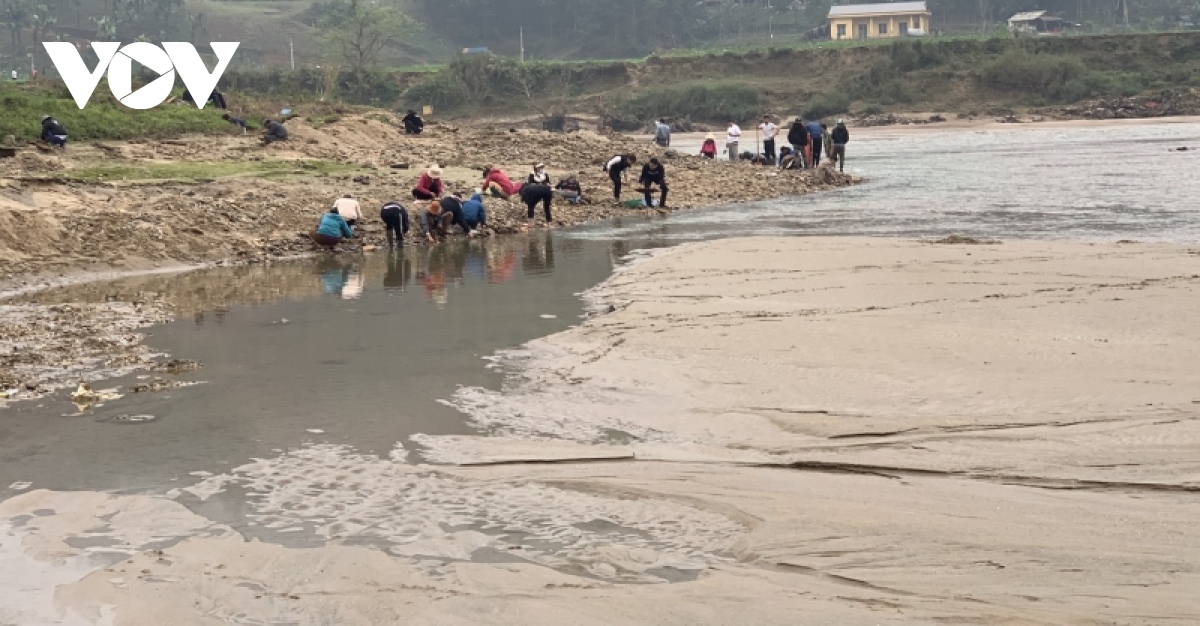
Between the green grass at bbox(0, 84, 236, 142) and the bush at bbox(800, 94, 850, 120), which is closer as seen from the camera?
the green grass at bbox(0, 84, 236, 142)

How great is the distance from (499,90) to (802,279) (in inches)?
2895

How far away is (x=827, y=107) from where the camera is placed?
77625mm

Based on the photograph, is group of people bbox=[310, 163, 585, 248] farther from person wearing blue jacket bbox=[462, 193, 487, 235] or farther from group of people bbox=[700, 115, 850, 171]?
group of people bbox=[700, 115, 850, 171]

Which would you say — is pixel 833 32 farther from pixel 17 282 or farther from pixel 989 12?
pixel 17 282

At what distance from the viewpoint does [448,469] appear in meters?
7.63

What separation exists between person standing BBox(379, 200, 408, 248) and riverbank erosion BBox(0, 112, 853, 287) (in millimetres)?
293

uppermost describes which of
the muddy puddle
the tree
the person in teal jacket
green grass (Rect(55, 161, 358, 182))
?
the tree

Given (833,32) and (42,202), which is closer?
(42,202)

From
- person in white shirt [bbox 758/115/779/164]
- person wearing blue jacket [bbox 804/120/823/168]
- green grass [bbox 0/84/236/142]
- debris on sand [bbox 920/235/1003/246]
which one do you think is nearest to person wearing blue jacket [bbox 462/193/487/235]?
debris on sand [bbox 920/235/1003/246]

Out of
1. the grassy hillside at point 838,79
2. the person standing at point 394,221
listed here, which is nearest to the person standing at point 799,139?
the person standing at point 394,221

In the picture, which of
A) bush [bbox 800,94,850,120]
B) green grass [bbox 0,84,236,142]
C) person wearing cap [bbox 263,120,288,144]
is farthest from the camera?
bush [bbox 800,94,850,120]

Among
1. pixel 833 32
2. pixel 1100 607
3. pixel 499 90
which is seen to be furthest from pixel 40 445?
pixel 833 32

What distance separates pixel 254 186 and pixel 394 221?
9.12 ft

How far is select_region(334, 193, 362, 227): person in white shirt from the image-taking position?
2050cm
